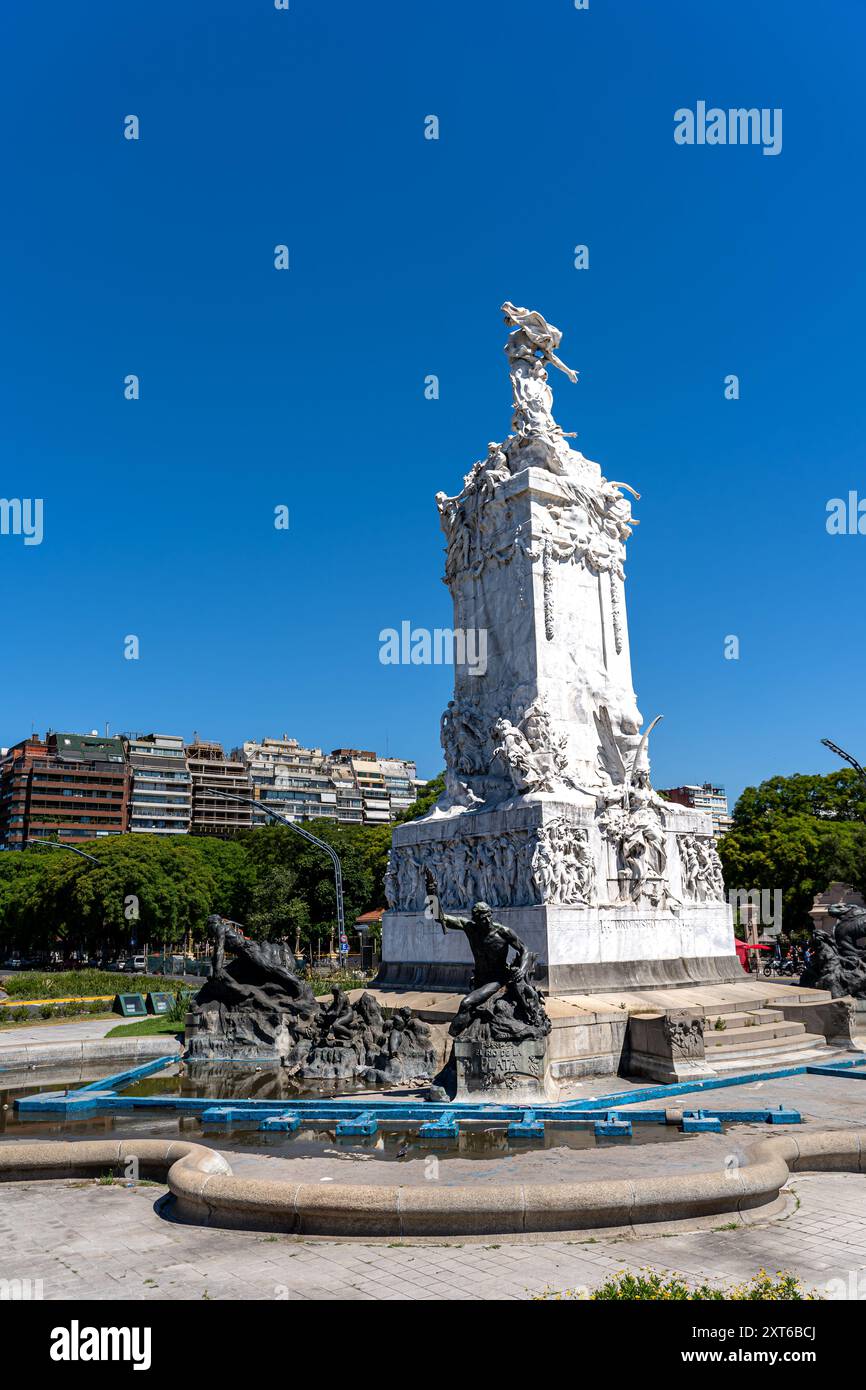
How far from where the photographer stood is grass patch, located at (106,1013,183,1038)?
21.6 m

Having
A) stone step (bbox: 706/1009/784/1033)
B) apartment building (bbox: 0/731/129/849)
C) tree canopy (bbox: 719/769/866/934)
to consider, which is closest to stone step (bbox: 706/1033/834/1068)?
stone step (bbox: 706/1009/784/1033)

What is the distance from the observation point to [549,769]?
2295cm

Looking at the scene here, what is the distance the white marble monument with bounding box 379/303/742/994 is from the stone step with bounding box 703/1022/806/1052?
2872mm

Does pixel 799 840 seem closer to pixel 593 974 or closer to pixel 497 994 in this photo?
pixel 593 974

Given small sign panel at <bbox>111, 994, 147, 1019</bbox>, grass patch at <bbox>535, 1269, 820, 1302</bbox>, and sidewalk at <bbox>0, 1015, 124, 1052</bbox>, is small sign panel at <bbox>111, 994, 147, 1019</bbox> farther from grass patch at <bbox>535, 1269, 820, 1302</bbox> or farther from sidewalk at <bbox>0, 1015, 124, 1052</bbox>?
grass patch at <bbox>535, 1269, 820, 1302</bbox>

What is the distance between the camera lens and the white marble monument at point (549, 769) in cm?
2172

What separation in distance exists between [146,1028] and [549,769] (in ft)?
35.5

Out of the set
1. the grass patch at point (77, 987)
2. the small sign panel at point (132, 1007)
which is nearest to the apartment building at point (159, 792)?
the grass patch at point (77, 987)

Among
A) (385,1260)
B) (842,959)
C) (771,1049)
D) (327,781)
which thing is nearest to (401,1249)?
(385,1260)

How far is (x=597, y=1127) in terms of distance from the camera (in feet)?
38.2

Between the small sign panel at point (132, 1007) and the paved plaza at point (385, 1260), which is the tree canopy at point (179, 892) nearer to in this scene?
the small sign panel at point (132, 1007)
